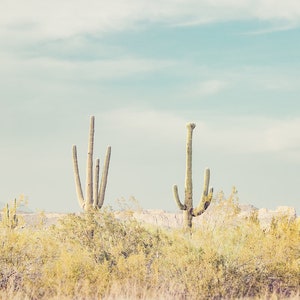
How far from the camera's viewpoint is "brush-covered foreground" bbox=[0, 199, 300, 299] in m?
13.1

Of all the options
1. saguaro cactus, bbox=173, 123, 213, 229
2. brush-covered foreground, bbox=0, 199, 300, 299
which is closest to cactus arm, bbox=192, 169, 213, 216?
saguaro cactus, bbox=173, 123, 213, 229

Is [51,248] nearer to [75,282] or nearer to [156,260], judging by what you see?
[75,282]

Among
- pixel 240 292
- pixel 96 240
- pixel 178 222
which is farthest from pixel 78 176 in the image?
pixel 178 222

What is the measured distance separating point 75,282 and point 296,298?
457 cm

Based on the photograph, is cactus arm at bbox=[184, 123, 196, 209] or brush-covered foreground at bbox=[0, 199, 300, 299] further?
cactus arm at bbox=[184, 123, 196, 209]

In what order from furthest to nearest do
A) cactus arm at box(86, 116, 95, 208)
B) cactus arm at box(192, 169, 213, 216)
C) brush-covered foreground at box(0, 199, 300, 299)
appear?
1. cactus arm at box(86, 116, 95, 208)
2. cactus arm at box(192, 169, 213, 216)
3. brush-covered foreground at box(0, 199, 300, 299)

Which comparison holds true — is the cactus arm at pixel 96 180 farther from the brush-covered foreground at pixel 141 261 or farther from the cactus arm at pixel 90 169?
the brush-covered foreground at pixel 141 261

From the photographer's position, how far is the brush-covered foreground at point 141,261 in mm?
13055

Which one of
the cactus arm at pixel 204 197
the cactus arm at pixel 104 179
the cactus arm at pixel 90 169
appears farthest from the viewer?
the cactus arm at pixel 104 179

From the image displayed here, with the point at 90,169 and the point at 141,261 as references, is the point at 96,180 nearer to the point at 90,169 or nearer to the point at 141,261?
the point at 90,169

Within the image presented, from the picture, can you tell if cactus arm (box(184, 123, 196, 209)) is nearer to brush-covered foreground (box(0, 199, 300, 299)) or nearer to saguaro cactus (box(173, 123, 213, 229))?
saguaro cactus (box(173, 123, 213, 229))

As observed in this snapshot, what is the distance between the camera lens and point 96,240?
1424cm

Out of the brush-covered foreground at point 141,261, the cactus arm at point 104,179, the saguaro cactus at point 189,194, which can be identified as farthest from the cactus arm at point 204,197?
the brush-covered foreground at point 141,261

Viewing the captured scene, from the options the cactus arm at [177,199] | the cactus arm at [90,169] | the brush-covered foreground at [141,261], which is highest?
the cactus arm at [90,169]
